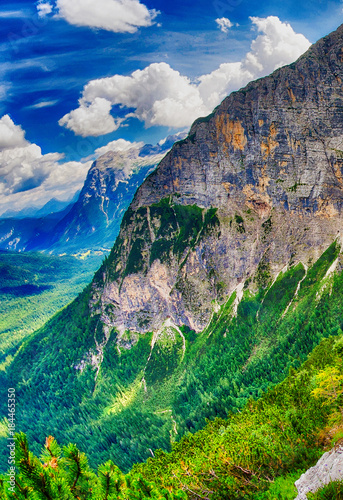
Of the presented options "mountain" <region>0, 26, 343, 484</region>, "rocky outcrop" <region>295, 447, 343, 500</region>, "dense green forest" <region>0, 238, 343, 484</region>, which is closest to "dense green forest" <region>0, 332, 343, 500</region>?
"rocky outcrop" <region>295, 447, 343, 500</region>

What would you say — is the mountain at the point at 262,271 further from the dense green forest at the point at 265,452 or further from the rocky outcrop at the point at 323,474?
the rocky outcrop at the point at 323,474

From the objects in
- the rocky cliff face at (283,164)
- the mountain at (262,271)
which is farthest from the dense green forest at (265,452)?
the rocky cliff face at (283,164)

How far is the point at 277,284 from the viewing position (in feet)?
564

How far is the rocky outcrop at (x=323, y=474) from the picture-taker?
25.7 metres

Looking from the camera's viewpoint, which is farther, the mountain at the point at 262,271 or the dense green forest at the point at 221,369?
the mountain at the point at 262,271

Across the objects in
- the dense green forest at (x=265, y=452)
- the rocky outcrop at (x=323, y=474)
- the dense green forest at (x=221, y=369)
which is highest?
the rocky outcrop at (x=323, y=474)

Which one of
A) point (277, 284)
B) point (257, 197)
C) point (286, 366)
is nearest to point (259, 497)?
point (286, 366)

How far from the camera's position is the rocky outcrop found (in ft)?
84.5

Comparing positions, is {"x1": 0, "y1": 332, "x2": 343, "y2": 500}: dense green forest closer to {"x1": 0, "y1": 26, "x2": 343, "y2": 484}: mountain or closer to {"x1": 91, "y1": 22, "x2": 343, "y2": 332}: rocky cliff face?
{"x1": 0, "y1": 26, "x2": 343, "y2": 484}: mountain

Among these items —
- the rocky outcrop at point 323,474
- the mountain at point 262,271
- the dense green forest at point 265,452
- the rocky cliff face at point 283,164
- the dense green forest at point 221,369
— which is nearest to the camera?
the rocky outcrop at point 323,474

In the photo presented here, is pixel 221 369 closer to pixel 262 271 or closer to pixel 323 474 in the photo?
pixel 262 271

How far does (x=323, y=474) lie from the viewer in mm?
Result: 27656

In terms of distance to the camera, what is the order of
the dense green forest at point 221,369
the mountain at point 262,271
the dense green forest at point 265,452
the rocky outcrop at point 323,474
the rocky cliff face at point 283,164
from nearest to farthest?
the rocky outcrop at point 323,474 → the dense green forest at point 265,452 → the dense green forest at point 221,369 → the mountain at point 262,271 → the rocky cliff face at point 283,164

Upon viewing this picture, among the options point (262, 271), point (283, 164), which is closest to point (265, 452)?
point (262, 271)
